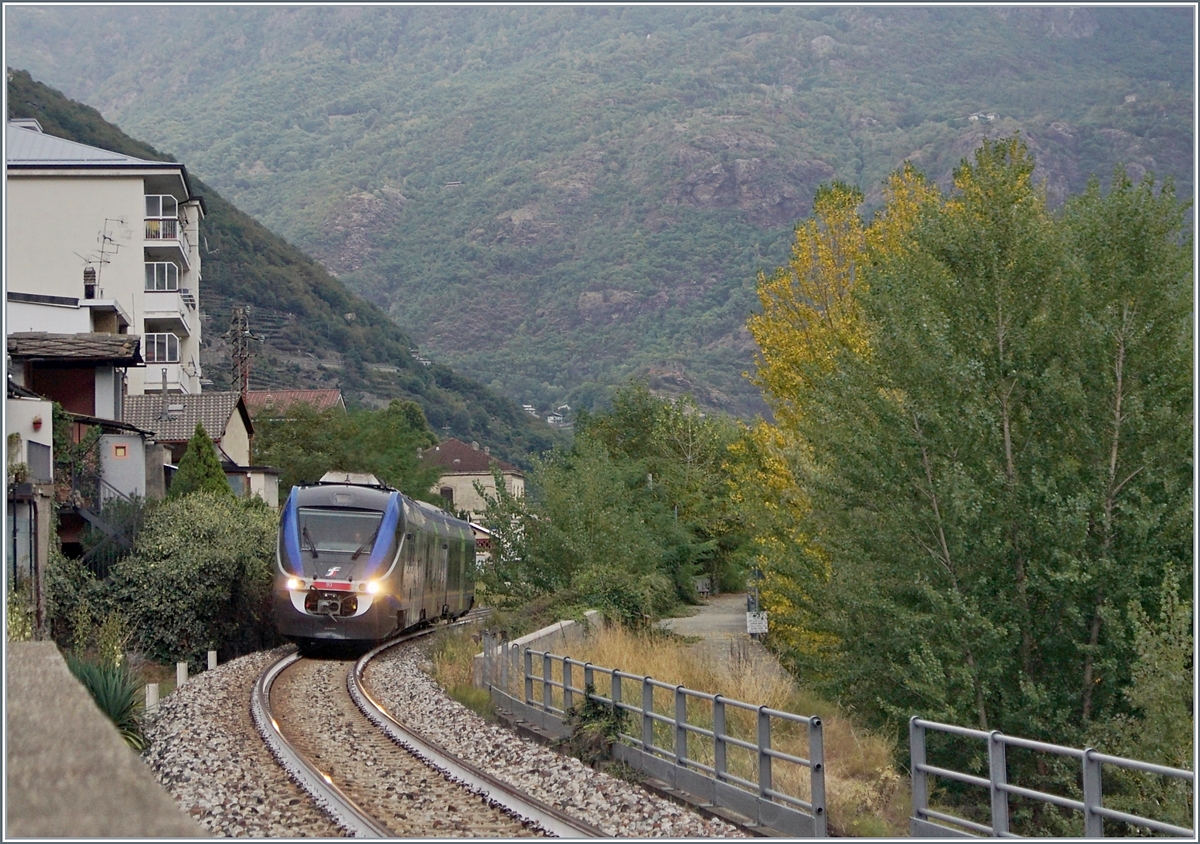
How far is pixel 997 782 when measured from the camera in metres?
9.70

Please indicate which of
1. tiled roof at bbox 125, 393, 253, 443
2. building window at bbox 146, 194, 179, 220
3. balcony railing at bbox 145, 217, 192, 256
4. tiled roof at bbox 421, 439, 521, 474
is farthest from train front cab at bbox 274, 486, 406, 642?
tiled roof at bbox 421, 439, 521, 474

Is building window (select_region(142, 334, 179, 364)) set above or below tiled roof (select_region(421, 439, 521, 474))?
above

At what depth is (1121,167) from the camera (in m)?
24.6

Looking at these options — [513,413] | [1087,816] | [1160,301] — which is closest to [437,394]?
[513,413]

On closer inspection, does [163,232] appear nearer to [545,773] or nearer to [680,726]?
[545,773]

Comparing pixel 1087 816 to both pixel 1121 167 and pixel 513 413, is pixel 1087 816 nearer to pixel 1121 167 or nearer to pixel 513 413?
pixel 1121 167

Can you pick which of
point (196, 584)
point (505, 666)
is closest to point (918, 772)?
point (505, 666)

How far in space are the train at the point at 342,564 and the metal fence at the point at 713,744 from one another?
652 centimetres

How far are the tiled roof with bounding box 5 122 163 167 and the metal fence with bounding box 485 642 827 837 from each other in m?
45.2

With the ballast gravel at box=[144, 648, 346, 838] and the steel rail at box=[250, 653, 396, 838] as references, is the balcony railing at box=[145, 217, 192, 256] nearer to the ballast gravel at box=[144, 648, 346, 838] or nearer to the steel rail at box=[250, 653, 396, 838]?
the ballast gravel at box=[144, 648, 346, 838]

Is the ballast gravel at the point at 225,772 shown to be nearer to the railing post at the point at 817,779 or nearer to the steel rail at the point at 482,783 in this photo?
the steel rail at the point at 482,783

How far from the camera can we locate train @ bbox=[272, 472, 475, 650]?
24.9 meters

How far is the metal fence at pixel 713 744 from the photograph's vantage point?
11.1 m

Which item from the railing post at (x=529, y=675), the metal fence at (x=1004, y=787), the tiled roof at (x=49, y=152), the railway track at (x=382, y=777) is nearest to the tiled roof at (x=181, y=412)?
the tiled roof at (x=49, y=152)
